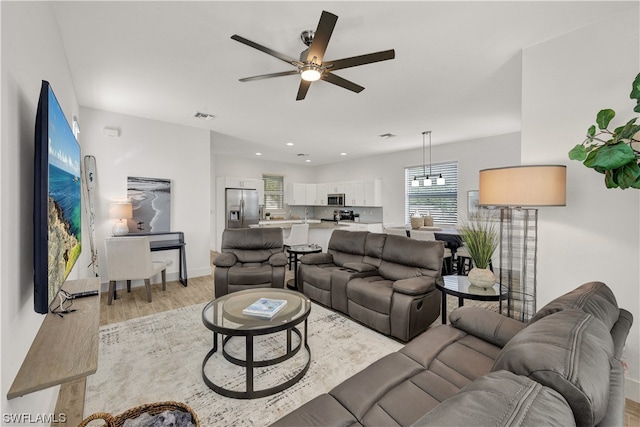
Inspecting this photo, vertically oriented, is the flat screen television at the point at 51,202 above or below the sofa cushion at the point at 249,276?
above

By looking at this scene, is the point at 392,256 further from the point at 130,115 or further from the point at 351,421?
the point at 130,115

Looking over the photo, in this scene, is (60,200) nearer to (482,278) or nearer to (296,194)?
(482,278)

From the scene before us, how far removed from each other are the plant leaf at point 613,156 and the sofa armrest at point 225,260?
143 inches

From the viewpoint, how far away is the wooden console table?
40.5 inches

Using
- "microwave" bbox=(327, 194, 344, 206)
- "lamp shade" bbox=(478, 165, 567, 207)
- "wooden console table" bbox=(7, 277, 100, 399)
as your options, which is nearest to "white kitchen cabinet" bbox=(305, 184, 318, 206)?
"microwave" bbox=(327, 194, 344, 206)

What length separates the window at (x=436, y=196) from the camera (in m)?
6.06

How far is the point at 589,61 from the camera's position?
2111mm

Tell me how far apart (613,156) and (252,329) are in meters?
2.36

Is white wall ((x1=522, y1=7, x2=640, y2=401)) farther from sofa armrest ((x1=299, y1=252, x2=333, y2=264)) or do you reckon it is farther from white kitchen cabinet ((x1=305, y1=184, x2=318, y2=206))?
white kitchen cabinet ((x1=305, y1=184, x2=318, y2=206))

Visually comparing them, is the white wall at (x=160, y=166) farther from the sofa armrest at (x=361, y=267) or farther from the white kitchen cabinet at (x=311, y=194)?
the white kitchen cabinet at (x=311, y=194)

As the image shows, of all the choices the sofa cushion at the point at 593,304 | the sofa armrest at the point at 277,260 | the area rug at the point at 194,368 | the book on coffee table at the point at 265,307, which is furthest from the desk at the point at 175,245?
the sofa cushion at the point at 593,304

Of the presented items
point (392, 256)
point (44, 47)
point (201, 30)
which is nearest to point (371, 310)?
point (392, 256)

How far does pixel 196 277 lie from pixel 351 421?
451cm

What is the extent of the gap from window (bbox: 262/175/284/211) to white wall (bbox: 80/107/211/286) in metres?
3.51
